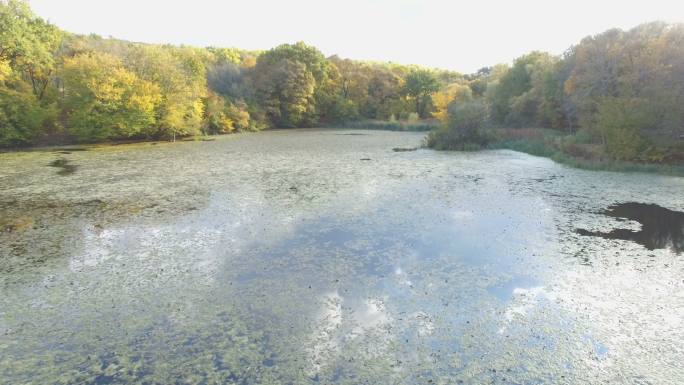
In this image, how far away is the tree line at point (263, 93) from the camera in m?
15.2

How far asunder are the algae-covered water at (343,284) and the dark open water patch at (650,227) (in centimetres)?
6

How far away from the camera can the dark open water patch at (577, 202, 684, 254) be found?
727cm

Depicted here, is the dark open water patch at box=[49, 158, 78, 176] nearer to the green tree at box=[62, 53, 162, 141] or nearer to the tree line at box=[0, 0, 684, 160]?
the green tree at box=[62, 53, 162, 141]

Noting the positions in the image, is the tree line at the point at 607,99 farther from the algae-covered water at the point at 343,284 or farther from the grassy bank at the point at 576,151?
the algae-covered water at the point at 343,284

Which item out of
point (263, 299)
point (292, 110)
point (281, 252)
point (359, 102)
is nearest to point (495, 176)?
point (281, 252)

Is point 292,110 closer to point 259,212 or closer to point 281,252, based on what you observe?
point 259,212

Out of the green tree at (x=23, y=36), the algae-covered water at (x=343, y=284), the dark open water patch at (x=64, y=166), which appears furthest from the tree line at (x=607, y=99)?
the green tree at (x=23, y=36)

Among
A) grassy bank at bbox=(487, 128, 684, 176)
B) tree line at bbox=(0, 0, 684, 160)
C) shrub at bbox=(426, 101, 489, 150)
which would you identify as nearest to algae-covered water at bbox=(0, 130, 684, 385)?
grassy bank at bbox=(487, 128, 684, 176)

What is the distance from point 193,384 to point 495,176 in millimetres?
11822

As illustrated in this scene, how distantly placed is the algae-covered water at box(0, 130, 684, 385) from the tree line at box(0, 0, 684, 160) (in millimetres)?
4958

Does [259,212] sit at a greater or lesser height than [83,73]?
lesser

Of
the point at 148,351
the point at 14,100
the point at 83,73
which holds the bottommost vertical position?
the point at 148,351

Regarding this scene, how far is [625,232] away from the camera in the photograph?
7762 millimetres

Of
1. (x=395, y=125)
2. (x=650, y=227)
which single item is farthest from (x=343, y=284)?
(x=395, y=125)
